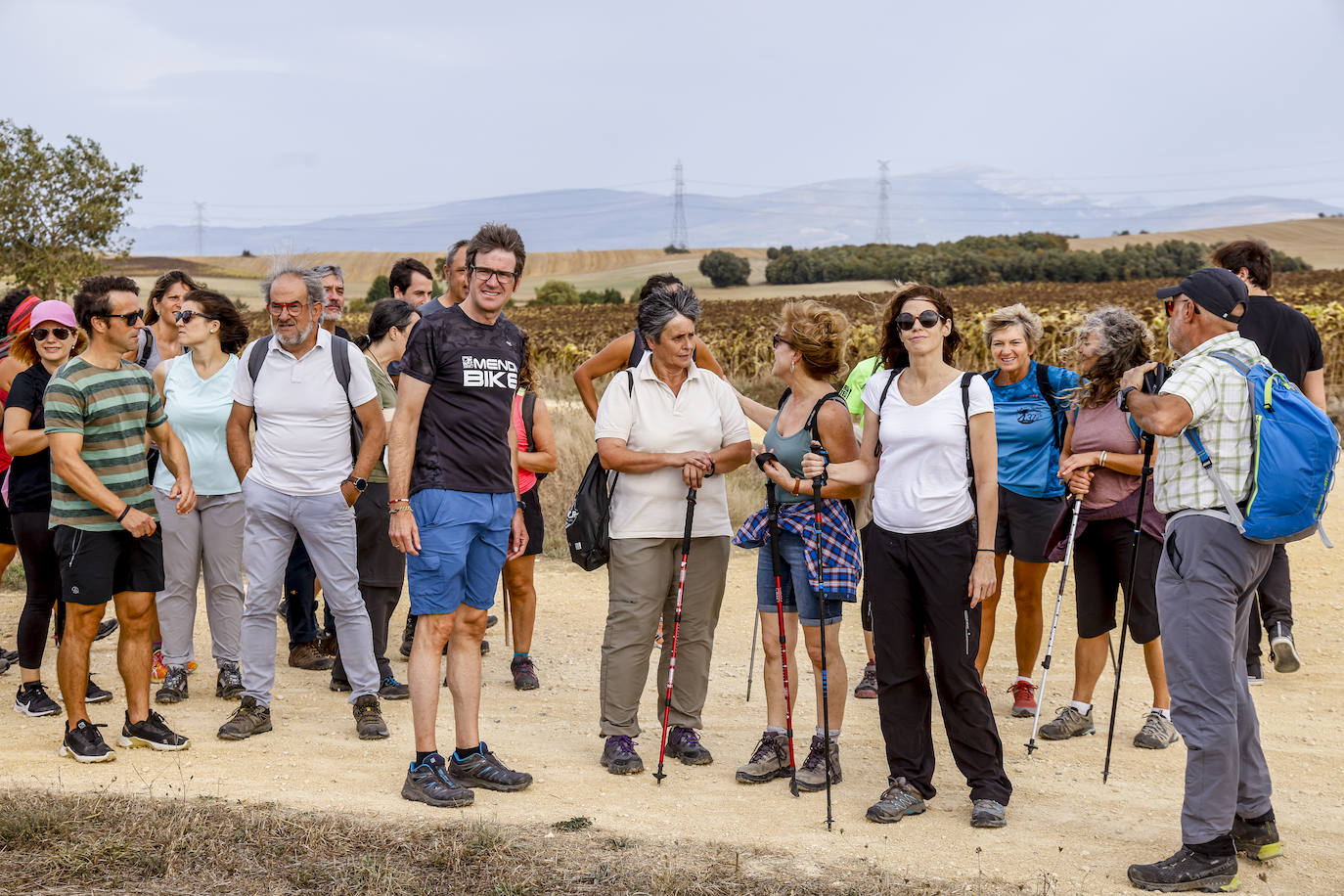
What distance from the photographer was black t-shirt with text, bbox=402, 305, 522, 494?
203 inches

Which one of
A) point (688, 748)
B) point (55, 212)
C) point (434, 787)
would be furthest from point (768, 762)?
point (55, 212)

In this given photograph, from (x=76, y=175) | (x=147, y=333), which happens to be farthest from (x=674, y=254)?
(x=147, y=333)

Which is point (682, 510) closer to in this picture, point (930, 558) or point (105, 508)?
point (930, 558)

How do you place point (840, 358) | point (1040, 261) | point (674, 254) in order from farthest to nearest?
point (674, 254) < point (1040, 261) < point (840, 358)

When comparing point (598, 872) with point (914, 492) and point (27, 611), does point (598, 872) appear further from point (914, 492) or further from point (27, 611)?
point (27, 611)

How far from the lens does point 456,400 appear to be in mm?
5191

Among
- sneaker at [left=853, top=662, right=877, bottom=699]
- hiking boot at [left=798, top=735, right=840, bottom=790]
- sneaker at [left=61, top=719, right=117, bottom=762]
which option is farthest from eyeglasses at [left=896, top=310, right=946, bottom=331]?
sneaker at [left=61, top=719, right=117, bottom=762]

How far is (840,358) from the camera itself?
5.50 metres

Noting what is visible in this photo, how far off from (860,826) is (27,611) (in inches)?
183

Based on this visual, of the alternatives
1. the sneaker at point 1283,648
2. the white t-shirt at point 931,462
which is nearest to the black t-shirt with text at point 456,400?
the white t-shirt at point 931,462

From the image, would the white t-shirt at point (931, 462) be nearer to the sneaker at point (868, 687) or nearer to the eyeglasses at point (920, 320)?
the eyeglasses at point (920, 320)

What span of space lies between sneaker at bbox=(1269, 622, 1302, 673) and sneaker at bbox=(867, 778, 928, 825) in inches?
136

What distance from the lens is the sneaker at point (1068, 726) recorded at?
6.30m

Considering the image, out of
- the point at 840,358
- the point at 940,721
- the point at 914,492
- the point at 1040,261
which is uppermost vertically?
the point at 1040,261
